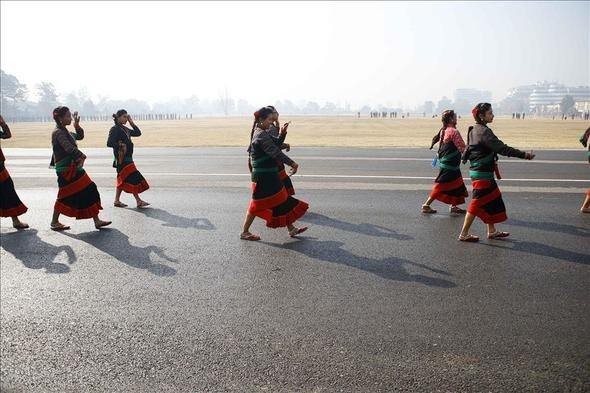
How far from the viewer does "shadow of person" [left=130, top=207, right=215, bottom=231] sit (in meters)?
7.29

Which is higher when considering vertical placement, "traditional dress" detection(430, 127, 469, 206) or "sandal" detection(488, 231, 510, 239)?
"traditional dress" detection(430, 127, 469, 206)

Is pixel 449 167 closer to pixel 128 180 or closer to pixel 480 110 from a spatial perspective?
pixel 480 110

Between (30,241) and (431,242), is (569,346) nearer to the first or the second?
(431,242)

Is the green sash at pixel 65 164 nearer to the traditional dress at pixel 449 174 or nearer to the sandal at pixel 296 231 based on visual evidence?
the sandal at pixel 296 231

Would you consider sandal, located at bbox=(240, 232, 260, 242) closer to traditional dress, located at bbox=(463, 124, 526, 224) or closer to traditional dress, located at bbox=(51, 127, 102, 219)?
traditional dress, located at bbox=(51, 127, 102, 219)

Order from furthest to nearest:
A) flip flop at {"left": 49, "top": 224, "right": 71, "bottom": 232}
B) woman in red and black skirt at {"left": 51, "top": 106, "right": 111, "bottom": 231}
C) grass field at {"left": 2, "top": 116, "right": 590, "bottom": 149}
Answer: grass field at {"left": 2, "top": 116, "right": 590, "bottom": 149}
flip flop at {"left": 49, "top": 224, "right": 71, "bottom": 232}
woman in red and black skirt at {"left": 51, "top": 106, "right": 111, "bottom": 231}

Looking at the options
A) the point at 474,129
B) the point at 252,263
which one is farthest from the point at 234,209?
the point at 474,129

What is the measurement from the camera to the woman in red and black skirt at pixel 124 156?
27.6ft

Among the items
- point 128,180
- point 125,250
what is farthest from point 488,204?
point 128,180

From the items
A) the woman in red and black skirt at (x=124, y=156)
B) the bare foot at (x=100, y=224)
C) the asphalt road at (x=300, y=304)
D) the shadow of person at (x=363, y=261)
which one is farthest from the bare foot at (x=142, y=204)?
the shadow of person at (x=363, y=261)

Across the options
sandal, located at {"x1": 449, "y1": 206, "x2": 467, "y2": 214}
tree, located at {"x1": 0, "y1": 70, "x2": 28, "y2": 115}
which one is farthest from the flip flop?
tree, located at {"x1": 0, "y1": 70, "x2": 28, "y2": 115}

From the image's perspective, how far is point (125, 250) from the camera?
6.04 meters

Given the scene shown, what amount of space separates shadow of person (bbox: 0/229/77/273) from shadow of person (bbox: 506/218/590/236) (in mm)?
6379

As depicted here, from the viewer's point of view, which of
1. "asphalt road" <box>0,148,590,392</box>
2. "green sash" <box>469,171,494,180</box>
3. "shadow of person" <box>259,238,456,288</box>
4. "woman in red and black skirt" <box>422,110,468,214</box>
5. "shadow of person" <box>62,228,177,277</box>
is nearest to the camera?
"asphalt road" <box>0,148,590,392</box>
